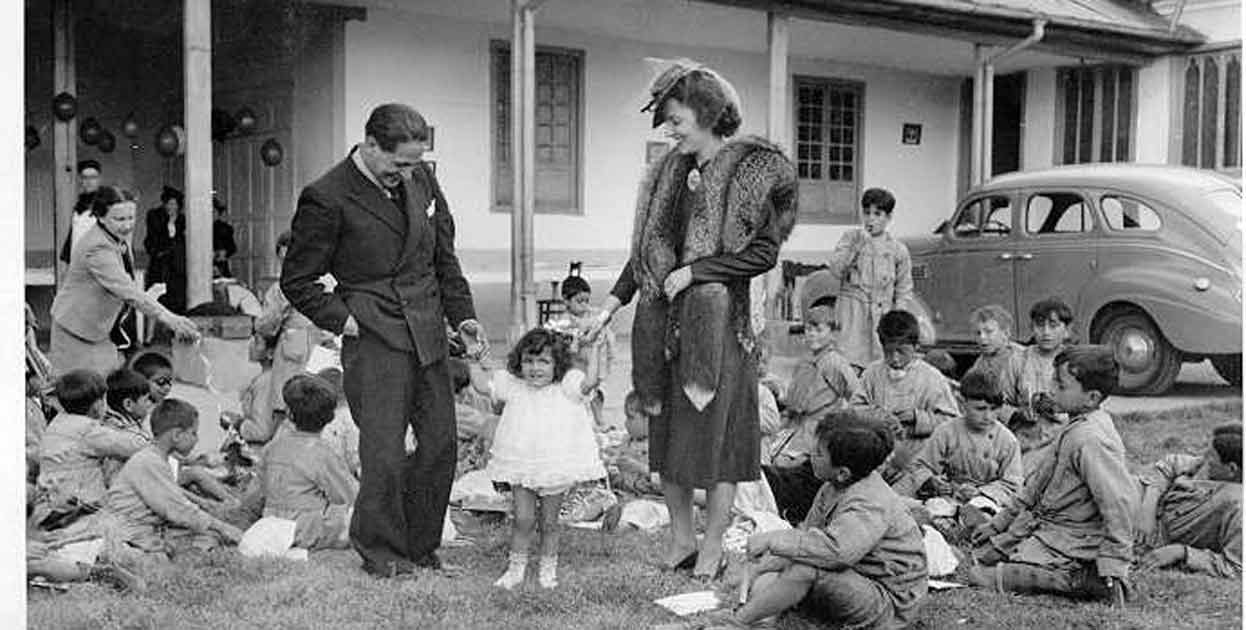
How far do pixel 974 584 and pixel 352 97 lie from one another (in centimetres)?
757

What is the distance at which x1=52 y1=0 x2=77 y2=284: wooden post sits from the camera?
402 inches

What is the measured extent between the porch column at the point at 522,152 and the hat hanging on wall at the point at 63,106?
10.1 ft

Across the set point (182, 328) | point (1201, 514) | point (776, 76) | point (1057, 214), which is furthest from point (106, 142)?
point (1201, 514)

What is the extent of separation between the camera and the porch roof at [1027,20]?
11375 millimetres

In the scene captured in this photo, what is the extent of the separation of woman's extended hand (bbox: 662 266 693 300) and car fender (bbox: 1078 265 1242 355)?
5.65 meters

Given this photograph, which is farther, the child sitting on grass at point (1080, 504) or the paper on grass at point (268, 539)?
the paper on grass at point (268, 539)

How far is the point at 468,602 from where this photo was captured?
428 cm

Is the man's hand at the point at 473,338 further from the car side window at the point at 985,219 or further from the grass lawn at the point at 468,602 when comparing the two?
the car side window at the point at 985,219

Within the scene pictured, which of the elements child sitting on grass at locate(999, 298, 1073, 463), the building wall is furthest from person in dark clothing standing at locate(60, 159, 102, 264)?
child sitting on grass at locate(999, 298, 1073, 463)

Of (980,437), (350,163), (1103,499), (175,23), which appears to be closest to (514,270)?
(175,23)

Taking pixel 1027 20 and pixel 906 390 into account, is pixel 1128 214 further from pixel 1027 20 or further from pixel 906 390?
pixel 906 390

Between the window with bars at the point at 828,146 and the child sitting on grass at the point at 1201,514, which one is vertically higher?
the window with bars at the point at 828,146

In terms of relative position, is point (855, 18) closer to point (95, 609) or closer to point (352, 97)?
point (352, 97)

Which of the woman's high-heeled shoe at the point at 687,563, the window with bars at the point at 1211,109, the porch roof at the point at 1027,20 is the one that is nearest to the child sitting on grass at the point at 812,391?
the woman's high-heeled shoe at the point at 687,563
